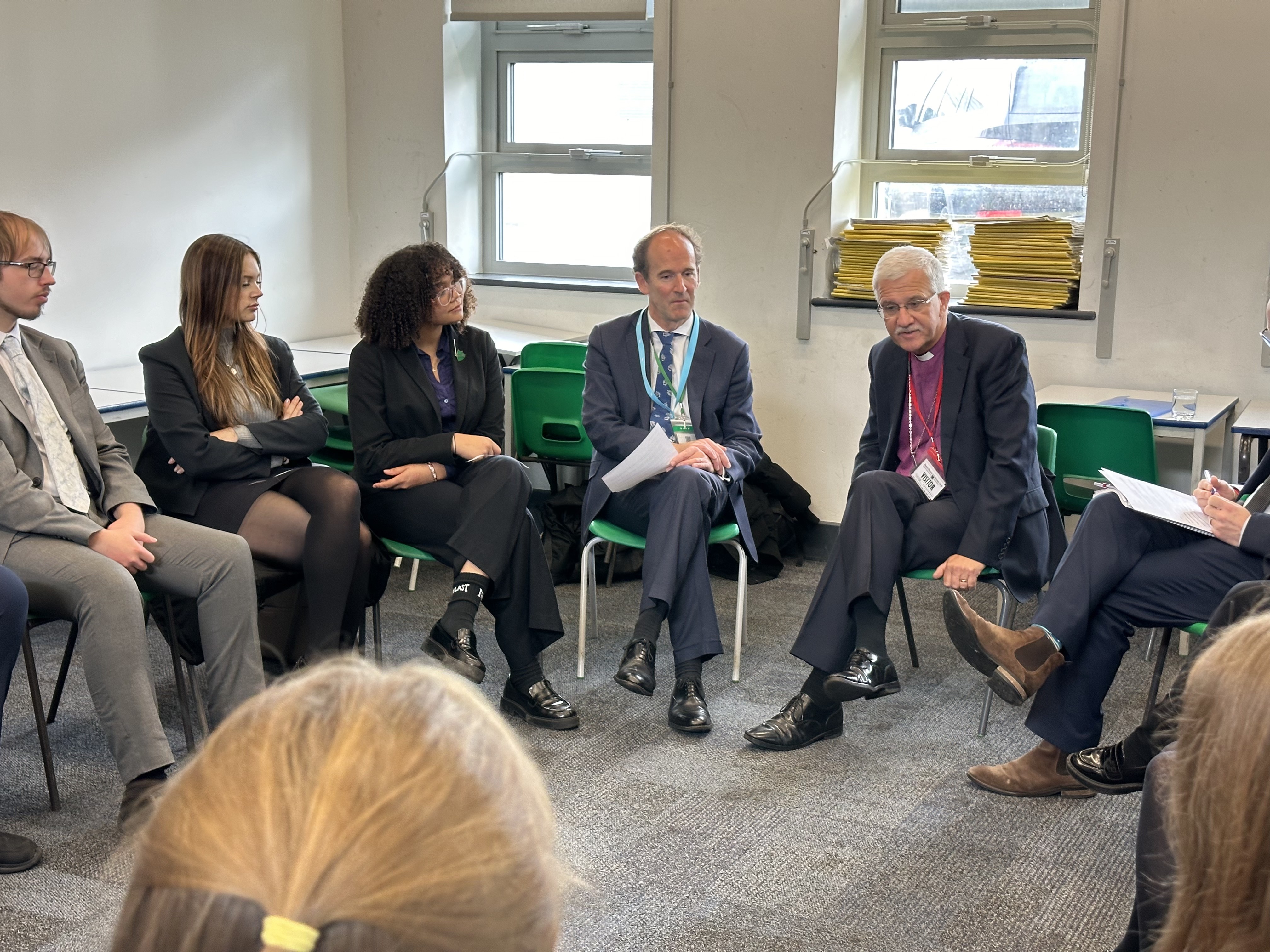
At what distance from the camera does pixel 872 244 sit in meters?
4.68

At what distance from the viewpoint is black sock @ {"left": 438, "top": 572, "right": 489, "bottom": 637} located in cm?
319

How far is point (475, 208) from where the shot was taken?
563cm

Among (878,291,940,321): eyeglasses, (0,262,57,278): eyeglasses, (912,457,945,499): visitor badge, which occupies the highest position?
(0,262,57,278): eyeglasses

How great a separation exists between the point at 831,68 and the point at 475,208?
177 centimetres

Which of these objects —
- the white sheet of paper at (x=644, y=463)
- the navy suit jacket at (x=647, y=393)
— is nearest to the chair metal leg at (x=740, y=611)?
the navy suit jacket at (x=647, y=393)

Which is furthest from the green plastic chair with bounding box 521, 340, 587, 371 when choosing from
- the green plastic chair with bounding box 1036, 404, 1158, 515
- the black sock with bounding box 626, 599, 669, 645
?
the green plastic chair with bounding box 1036, 404, 1158, 515

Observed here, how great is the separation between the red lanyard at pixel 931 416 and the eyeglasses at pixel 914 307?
169 mm

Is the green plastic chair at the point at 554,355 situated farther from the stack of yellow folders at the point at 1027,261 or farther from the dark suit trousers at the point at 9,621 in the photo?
the dark suit trousers at the point at 9,621

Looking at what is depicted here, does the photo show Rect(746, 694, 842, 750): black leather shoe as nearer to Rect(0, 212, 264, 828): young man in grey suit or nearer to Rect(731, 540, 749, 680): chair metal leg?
Rect(731, 540, 749, 680): chair metal leg

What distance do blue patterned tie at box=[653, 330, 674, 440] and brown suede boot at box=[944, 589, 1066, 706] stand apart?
115 centimetres

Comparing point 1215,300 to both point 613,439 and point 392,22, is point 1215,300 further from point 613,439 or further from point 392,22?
point 392,22

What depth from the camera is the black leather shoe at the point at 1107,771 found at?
270 centimetres

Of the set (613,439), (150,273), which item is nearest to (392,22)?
(150,273)

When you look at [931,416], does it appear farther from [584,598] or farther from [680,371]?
[584,598]
